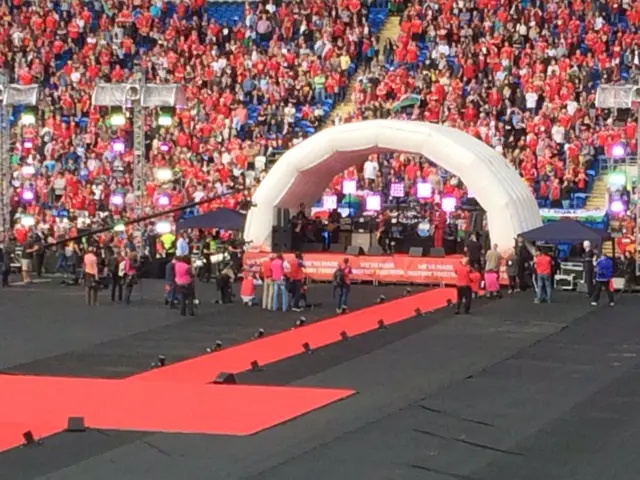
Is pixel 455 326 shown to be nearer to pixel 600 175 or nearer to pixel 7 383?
pixel 7 383

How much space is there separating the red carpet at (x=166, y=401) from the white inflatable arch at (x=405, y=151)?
35.7ft

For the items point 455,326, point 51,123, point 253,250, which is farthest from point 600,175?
point 51,123

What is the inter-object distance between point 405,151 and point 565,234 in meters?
4.57

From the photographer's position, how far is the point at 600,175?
37.8m

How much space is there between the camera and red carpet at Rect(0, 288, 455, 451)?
55.3 feet

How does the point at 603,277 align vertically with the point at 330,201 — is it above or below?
below

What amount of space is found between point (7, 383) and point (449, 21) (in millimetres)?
26225

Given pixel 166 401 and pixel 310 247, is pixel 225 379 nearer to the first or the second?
pixel 166 401

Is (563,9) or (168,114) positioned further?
(563,9)

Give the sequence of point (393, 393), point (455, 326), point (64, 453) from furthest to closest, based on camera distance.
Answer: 1. point (455, 326)
2. point (393, 393)
3. point (64, 453)

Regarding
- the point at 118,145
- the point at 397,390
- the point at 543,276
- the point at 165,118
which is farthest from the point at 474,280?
the point at 118,145

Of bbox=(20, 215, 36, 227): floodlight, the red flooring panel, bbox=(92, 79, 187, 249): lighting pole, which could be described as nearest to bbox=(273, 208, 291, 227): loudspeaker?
bbox=(92, 79, 187, 249): lighting pole

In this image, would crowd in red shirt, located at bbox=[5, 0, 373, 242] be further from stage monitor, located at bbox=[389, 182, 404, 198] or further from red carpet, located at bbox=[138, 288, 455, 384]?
red carpet, located at bbox=[138, 288, 455, 384]

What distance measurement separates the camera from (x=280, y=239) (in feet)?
117
